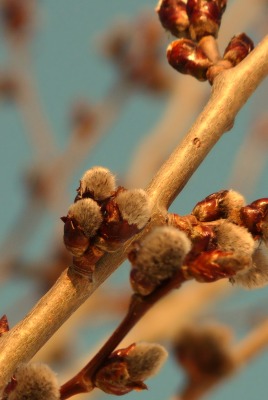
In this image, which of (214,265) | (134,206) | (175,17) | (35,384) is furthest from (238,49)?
(35,384)

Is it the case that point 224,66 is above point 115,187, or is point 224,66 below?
above

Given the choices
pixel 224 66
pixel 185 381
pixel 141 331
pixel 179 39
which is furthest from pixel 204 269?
pixel 141 331

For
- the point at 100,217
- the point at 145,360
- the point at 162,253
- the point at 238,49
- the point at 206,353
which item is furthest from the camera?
the point at 206,353

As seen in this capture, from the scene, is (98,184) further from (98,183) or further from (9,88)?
(9,88)

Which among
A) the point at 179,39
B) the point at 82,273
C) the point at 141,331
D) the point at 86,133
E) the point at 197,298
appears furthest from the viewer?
the point at 86,133

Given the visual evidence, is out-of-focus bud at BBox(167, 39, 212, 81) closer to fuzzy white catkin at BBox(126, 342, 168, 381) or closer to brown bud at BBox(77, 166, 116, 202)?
brown bud at BBox(77, 166, 116, 202)

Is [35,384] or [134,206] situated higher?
[134,206]

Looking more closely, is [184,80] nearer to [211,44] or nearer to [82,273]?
[211,44]
